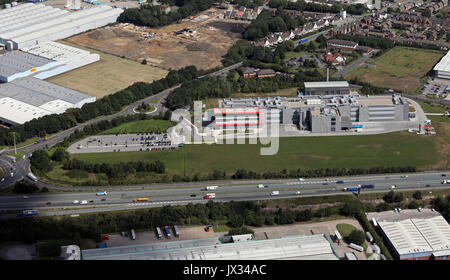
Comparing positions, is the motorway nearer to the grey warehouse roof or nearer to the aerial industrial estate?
the aerial industrial estate

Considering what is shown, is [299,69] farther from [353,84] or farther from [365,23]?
[365,23]

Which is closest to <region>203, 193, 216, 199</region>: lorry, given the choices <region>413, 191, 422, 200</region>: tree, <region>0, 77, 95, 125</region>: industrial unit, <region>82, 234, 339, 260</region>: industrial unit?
<region>82, 234, 339, 260</region>: industrial unit

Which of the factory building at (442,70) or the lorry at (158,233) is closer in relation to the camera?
the lorry at (158,233)

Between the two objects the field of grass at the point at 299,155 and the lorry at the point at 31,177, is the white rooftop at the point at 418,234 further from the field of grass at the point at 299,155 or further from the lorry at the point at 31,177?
the lorry at the point at 31,177

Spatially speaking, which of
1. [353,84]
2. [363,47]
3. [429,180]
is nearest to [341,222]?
[429,180]

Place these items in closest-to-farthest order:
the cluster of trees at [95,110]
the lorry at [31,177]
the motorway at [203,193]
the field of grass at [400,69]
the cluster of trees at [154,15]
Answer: the motorway at [203,193]
the lorry at [31,177]
the cluster of trees at [95,110]
the field of grass at [400,69]
the cluster of trees at [154,15]

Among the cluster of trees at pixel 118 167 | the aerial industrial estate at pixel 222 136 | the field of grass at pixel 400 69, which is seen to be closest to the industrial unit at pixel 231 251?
the aerial industrial estate at pixel 222 136

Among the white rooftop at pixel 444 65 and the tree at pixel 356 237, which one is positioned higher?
the white rooftop at pixel 444 65
